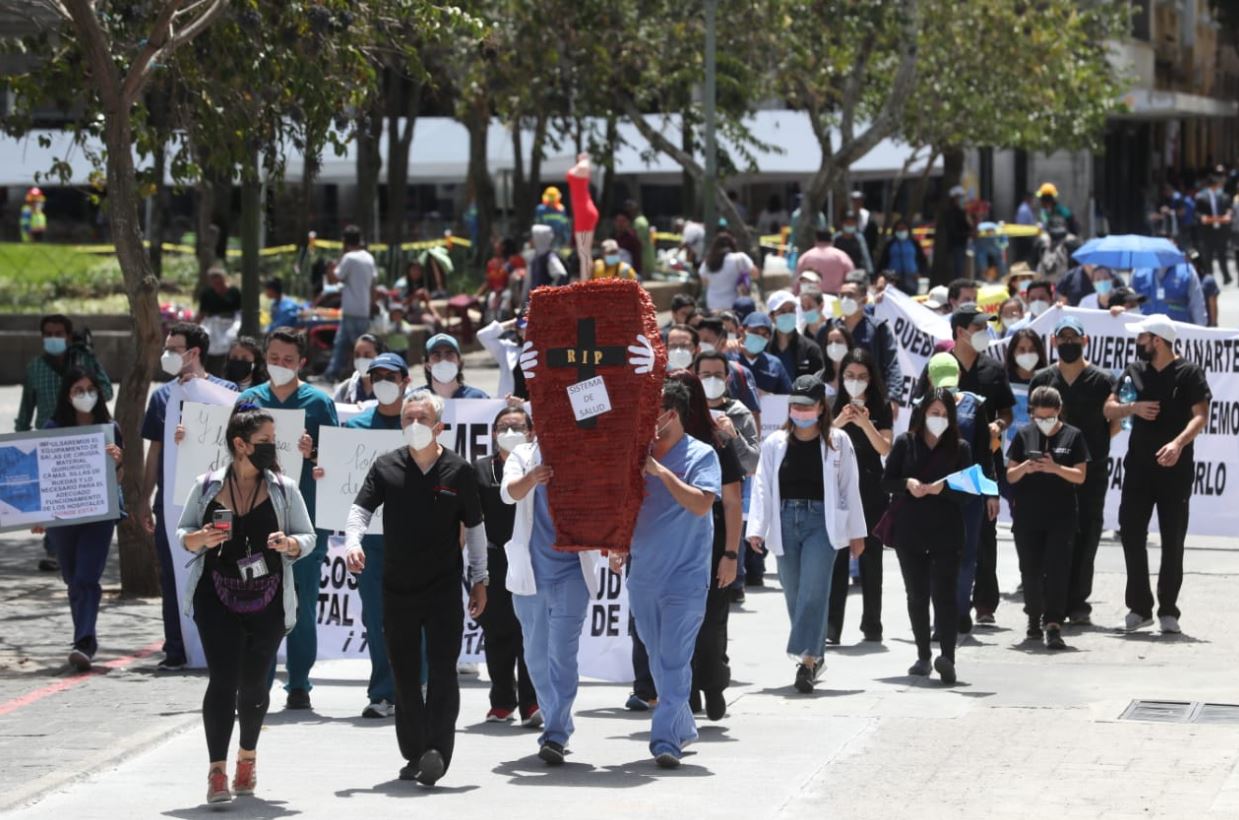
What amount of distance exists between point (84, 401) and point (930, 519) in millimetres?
4863

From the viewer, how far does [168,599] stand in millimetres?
11484

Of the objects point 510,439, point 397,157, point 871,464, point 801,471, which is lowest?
point 871,464

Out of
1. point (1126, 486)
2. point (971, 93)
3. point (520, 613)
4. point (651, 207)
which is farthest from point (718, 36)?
point (651, 207)

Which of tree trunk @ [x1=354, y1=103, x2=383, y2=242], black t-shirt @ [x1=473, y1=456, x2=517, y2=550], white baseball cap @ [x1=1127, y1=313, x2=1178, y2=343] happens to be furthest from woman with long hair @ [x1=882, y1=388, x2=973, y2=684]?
tree trunk @ [x1=354, y1=103, x2=383, y2=242]

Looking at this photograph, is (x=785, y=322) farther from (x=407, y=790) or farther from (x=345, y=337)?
(x=345, y=337)

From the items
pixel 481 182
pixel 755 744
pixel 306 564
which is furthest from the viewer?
pixel 481 182

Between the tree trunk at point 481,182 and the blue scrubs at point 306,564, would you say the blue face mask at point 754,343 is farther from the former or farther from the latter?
the tree trunk at point 481,182

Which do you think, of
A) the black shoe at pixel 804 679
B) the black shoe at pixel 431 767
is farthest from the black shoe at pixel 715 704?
the black shoe at pixel 431 767

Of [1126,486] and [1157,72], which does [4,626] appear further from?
[1157,72]

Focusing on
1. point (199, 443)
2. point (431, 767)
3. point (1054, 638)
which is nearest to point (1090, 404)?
point (1054, 638)

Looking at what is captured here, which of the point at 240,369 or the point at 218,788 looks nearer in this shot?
the point at 218,788

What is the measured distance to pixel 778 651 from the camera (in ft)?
39.9

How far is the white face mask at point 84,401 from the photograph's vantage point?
12.2 m

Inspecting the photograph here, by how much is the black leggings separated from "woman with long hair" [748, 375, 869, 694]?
3.13 meters
